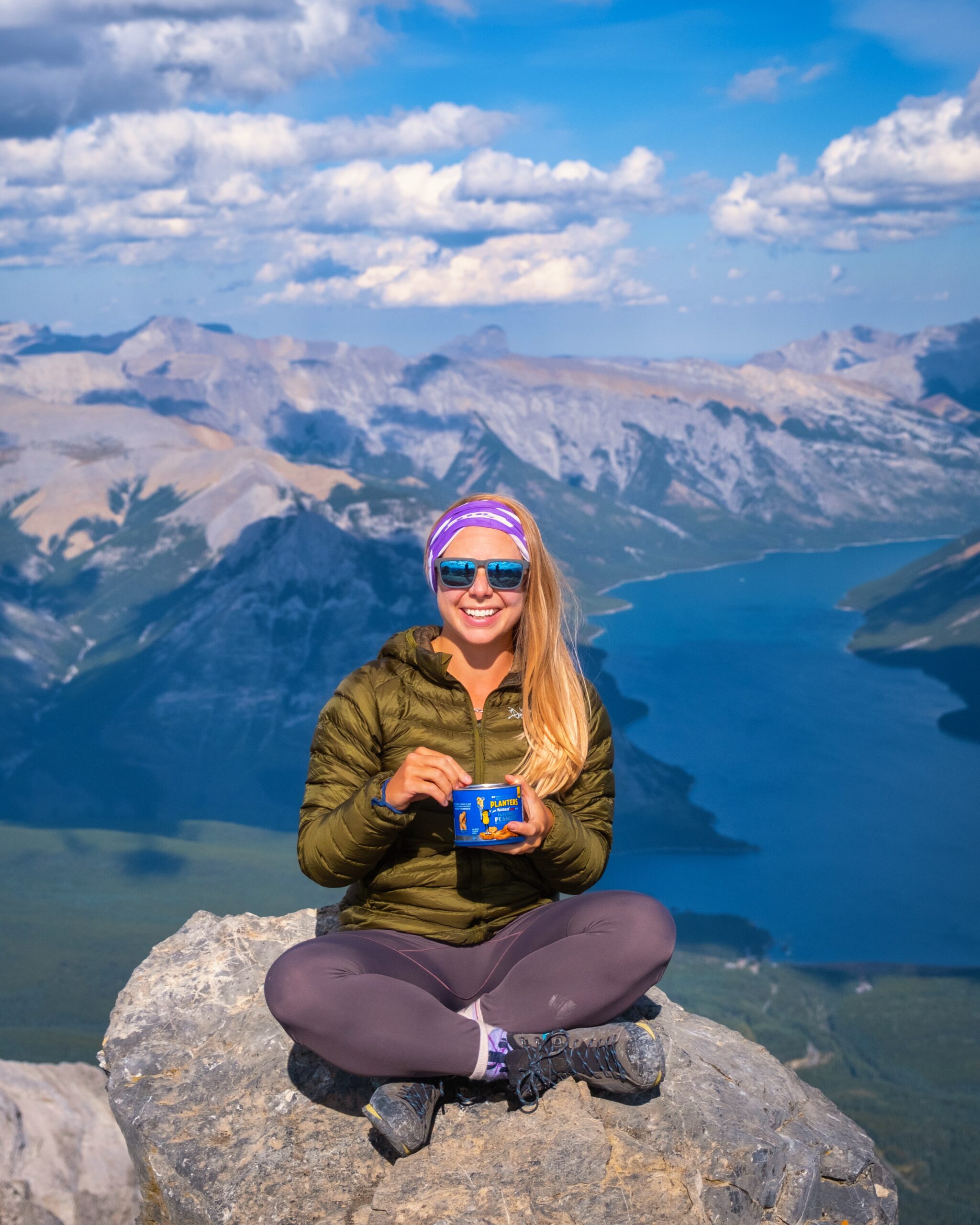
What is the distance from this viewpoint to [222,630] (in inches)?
6048

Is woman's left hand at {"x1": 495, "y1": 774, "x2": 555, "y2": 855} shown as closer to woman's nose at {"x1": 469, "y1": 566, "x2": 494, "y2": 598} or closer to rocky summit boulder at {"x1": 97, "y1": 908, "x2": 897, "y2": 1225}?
woman's nose at {"x1": 469, "y1": 566, "x2": 494, "y2": 598}

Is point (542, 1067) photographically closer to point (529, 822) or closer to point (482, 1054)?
point (482, 1054)

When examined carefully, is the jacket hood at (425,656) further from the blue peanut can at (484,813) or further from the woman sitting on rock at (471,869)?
the blue peanut can at (484,813)

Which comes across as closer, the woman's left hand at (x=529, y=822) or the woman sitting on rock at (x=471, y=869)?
the woman's left hand at (x=529, y=822)

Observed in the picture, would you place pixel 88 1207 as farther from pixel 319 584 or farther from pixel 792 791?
pixel 319 584

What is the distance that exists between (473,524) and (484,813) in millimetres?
1587

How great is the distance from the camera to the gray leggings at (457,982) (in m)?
4.67

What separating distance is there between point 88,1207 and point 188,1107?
8318mm

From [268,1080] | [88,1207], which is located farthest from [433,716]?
[88,1207]

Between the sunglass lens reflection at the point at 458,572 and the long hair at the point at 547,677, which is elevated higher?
the sunglass lens reflection at the point at 458,572

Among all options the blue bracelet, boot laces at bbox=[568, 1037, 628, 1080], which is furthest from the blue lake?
the blue bracelet

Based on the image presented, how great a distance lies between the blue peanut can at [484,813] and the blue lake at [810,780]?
89.4 m

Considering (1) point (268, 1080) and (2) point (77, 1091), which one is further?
(2) point (77, 1091)

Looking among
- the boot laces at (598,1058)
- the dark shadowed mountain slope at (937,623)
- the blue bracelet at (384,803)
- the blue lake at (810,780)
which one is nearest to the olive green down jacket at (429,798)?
the blue bracelet at (384,803)
